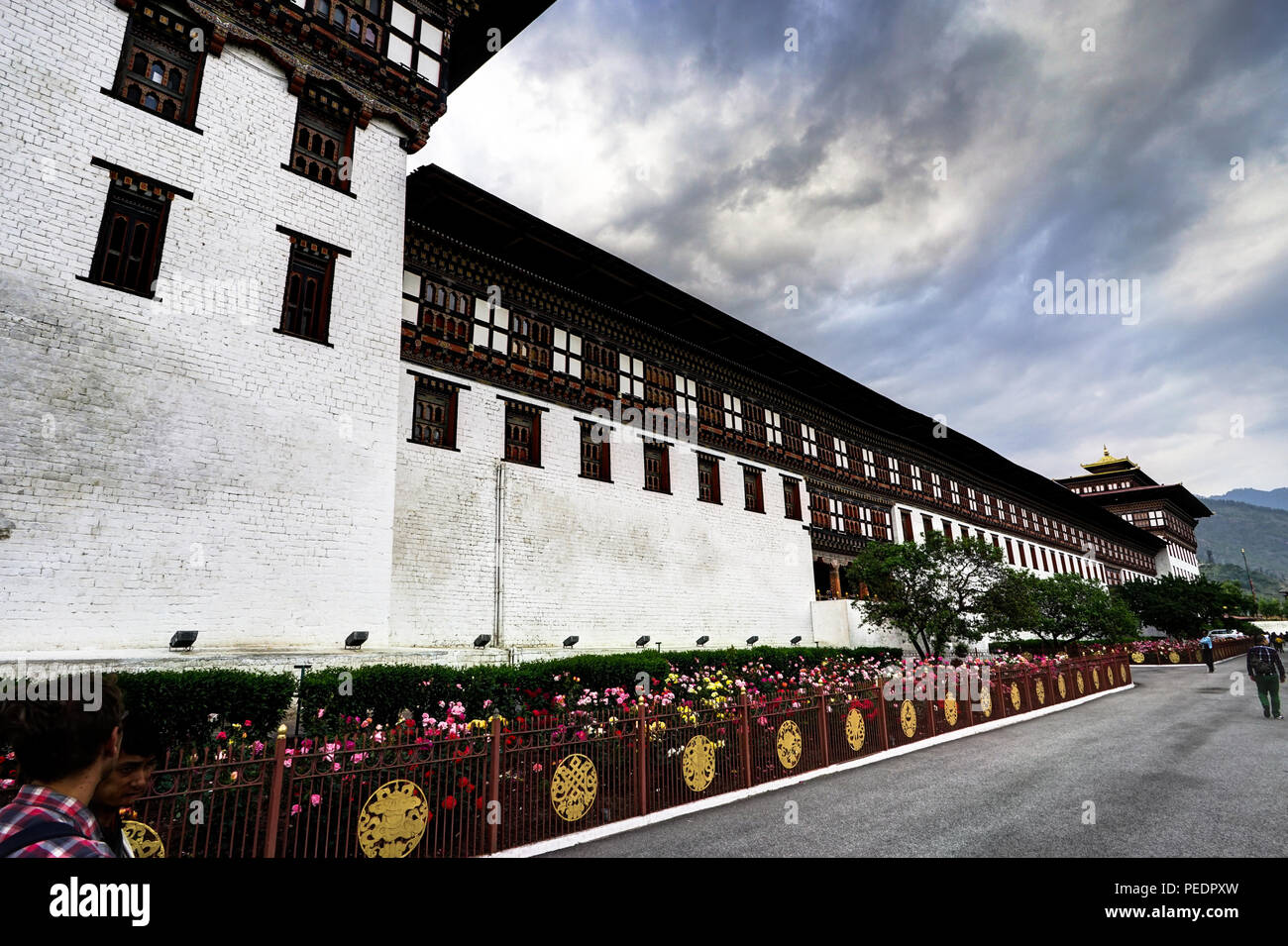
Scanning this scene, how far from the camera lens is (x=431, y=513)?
15.2 metres

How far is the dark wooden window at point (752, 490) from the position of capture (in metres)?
24.3

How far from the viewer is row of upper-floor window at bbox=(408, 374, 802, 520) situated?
16016 millimetres

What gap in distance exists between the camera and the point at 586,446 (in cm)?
1938

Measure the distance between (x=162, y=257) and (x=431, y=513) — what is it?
269 inches

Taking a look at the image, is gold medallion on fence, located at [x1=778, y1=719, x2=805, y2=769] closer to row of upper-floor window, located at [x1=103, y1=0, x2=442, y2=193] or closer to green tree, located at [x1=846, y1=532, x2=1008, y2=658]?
green tree, located at [x1=846, y1=532, x2=1008, y2=658]

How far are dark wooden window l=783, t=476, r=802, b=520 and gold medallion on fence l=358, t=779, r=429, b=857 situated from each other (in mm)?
20849

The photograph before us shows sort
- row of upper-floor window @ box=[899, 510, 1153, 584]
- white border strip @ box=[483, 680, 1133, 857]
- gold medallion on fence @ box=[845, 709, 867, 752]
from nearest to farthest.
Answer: white border strip @ box=[483, 680, 1133, 857]
gold medallion on fence @ box=[845, 709, 867, 752]
row of upper-floor window @ box=[899, 510, 1153, 584]

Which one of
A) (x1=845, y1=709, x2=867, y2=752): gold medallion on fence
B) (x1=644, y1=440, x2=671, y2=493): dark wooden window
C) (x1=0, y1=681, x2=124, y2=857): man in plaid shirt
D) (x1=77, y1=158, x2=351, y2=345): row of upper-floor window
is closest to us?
(x1=0, y1=681, x2=124, y2=857): man in plaid shirt

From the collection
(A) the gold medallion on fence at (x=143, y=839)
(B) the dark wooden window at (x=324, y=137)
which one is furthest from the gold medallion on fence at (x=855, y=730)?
(B) the dark wooden window at (x=324, y=137)

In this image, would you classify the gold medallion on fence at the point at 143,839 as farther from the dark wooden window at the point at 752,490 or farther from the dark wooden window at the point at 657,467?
the dark wooden window at the point at 752,490

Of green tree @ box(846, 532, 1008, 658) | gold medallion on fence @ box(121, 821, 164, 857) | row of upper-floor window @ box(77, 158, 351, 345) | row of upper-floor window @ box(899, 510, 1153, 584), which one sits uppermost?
row of upper-floor window @ box(77, 158, 351, 345)

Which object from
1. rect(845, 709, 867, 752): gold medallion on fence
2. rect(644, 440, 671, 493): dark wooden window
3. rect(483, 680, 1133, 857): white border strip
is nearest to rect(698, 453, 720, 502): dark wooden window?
rect(644, 440, 671, 493): dark wooden window
